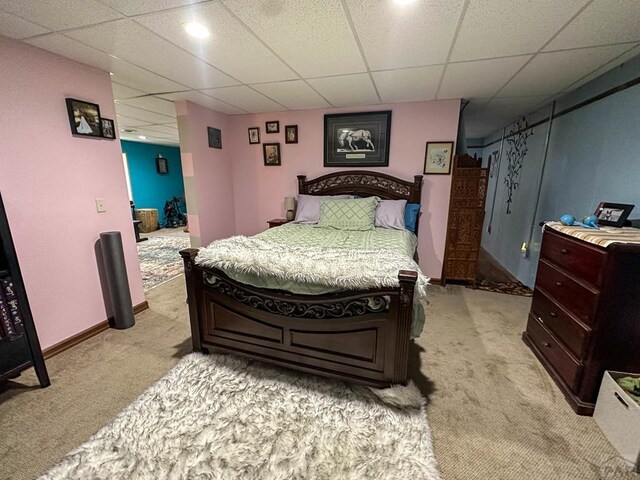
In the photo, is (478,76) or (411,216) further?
(411,216)

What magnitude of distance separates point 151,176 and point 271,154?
4.99 m

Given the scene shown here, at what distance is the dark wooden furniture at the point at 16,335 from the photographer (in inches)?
62.2

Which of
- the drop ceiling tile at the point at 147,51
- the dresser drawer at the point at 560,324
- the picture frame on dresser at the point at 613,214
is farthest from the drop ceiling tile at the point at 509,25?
the drop ceiling tile at the point at 147,51

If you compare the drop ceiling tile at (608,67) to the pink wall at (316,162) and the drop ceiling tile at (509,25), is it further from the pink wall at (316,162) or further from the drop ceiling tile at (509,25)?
the pink wall at (316,162)

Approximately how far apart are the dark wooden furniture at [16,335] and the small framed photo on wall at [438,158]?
3.64 meters

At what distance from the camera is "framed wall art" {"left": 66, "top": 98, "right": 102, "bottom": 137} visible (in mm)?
2113

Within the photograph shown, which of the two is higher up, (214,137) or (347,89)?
(347,89)

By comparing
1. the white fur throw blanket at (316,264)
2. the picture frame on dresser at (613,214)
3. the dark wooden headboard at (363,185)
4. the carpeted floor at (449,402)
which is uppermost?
the dark wooden headboard at (363,185)

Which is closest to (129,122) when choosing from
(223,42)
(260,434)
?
(223,42)

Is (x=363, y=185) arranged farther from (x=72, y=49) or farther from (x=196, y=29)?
(x=72, y=49)

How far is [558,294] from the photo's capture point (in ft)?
6.14

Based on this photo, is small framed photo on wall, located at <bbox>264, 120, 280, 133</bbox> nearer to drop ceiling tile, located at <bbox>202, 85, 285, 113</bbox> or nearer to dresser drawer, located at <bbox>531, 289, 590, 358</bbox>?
drop ceiling tile, located at <bbox>202, 85, 285, 113</bbox>

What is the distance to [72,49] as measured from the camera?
6.33ft

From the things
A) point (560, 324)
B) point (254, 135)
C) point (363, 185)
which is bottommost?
point (560, 324)
